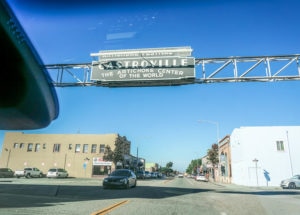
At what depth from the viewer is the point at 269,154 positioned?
38.9 metres

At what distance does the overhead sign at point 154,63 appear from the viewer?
16.0m

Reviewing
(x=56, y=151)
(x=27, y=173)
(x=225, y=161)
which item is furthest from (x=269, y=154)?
(x=56, y=151)

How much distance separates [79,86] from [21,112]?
5.07 m

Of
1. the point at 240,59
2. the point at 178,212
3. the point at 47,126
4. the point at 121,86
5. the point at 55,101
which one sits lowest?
the point at 178,212

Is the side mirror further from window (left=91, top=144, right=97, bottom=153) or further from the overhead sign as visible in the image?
window (left=91, top=144, right=97, bottom=153)

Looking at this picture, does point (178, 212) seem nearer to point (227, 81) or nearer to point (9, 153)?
point (227, 81)

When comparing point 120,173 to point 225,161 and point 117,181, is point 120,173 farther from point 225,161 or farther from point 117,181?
point 225,161

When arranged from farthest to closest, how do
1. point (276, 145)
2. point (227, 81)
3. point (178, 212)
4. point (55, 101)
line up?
point (276, 145) < point (227, 81) < point (55, 101) < point (178, 212)

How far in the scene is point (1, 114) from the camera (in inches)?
489

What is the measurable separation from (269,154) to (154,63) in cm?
2821

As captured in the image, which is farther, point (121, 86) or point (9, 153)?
point (9, 153)

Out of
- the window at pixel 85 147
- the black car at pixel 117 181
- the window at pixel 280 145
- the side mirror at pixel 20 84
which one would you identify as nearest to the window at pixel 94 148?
the window at pixel 85 147

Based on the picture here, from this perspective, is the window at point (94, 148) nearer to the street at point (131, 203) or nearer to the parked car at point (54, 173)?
the parked car at point (54, 173)

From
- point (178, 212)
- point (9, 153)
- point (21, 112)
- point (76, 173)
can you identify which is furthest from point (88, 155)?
point (178, 212)
